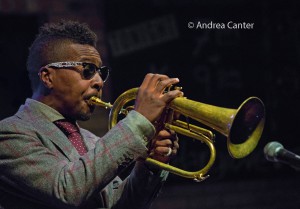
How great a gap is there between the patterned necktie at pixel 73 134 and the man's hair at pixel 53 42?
11.0 inches

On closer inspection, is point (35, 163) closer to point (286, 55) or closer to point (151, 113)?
point (151, 113)

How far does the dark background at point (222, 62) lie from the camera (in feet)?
18.9

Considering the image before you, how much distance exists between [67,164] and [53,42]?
796 millimetres

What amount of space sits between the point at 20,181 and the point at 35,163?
0.39ft

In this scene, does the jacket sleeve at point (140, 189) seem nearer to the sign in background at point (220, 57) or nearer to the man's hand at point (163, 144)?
the man's hand at point (163, 144)

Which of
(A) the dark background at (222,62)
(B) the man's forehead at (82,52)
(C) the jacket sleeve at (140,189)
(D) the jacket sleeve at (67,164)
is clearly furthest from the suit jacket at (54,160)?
(A) the dark background at (222,62)

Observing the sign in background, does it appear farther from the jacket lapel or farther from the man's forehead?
the jacket lapel

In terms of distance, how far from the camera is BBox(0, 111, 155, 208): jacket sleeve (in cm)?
277

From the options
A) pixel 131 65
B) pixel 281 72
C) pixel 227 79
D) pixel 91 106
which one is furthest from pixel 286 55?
pixel 91 106

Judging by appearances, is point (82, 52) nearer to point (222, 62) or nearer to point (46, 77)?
point (46, 77)

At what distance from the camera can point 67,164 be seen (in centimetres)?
285

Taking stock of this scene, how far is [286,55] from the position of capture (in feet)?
20.8

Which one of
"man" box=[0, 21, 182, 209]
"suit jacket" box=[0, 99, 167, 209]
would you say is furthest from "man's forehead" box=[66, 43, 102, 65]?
"suit jacket" box=[0, 99, 167, 209]

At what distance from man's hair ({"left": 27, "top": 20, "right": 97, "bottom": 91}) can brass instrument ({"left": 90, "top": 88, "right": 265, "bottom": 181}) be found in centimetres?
34
